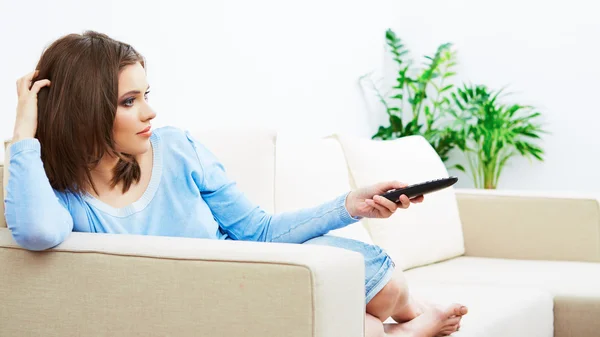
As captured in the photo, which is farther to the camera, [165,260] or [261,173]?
[261,173]

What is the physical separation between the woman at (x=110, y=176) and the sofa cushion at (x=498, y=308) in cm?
27

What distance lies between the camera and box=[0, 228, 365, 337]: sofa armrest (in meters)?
1.34

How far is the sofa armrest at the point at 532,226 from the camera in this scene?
3.08m

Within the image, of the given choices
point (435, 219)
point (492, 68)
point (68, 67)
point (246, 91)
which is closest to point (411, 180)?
point (435, 219)

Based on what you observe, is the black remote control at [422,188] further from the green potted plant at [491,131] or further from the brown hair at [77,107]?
the green potted plant at [491,131]

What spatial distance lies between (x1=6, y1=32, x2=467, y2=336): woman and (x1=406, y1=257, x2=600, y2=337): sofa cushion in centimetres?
82

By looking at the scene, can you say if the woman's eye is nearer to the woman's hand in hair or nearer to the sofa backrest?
the woman's hand in hair

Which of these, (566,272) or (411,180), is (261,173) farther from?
(566,272)

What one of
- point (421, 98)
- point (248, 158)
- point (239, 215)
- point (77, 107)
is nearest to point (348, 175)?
point (248, 158)

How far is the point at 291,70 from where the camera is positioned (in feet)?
12.2

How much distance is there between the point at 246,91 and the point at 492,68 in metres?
1.87

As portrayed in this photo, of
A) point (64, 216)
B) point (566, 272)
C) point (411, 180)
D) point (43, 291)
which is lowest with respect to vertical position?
point (566, 272)

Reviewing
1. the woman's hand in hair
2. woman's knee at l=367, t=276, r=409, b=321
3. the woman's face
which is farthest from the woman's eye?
woman's knee at l=367, t=276, r=409, b=321

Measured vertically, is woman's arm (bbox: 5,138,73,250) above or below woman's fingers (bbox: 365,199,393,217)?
above
